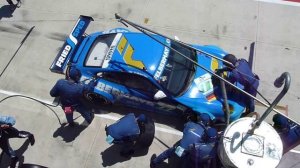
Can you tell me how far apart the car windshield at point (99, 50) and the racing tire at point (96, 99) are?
0.67 m

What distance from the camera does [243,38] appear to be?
34.3 feet

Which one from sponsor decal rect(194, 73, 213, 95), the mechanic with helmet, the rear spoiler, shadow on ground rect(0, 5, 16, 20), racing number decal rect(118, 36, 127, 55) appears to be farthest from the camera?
shadow on ground rect(0, 5, 16, 20)

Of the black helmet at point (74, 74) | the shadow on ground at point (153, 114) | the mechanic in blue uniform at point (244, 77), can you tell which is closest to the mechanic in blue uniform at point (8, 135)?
the black helmet at point (74, 74)

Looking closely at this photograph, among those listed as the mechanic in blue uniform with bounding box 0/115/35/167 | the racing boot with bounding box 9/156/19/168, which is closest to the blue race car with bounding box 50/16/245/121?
the mechanic in blue uniform with bounding box 0/115/35/167

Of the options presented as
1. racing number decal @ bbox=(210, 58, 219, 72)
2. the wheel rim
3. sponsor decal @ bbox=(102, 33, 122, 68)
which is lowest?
the wheel rim

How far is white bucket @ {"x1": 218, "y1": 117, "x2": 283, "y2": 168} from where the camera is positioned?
570 cm

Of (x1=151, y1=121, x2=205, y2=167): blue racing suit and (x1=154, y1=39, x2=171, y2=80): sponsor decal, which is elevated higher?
(x1=154, y1=39, x2=171, y2=80): sponsor decal

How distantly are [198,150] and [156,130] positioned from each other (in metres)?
2.16

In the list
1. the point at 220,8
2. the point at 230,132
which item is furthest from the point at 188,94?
the point at 220,8

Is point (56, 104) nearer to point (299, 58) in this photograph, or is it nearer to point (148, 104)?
point (148, 104)

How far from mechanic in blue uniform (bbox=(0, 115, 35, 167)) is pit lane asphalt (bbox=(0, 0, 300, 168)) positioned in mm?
569

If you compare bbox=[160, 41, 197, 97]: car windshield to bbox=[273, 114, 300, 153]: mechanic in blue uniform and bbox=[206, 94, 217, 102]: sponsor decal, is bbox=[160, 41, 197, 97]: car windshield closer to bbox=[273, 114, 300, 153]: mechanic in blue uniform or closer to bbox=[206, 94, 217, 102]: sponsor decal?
bbox=[206, 94, 217, 102]: sponsor decal

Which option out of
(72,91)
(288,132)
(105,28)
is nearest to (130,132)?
(72,91)

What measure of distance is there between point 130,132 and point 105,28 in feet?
13.5
